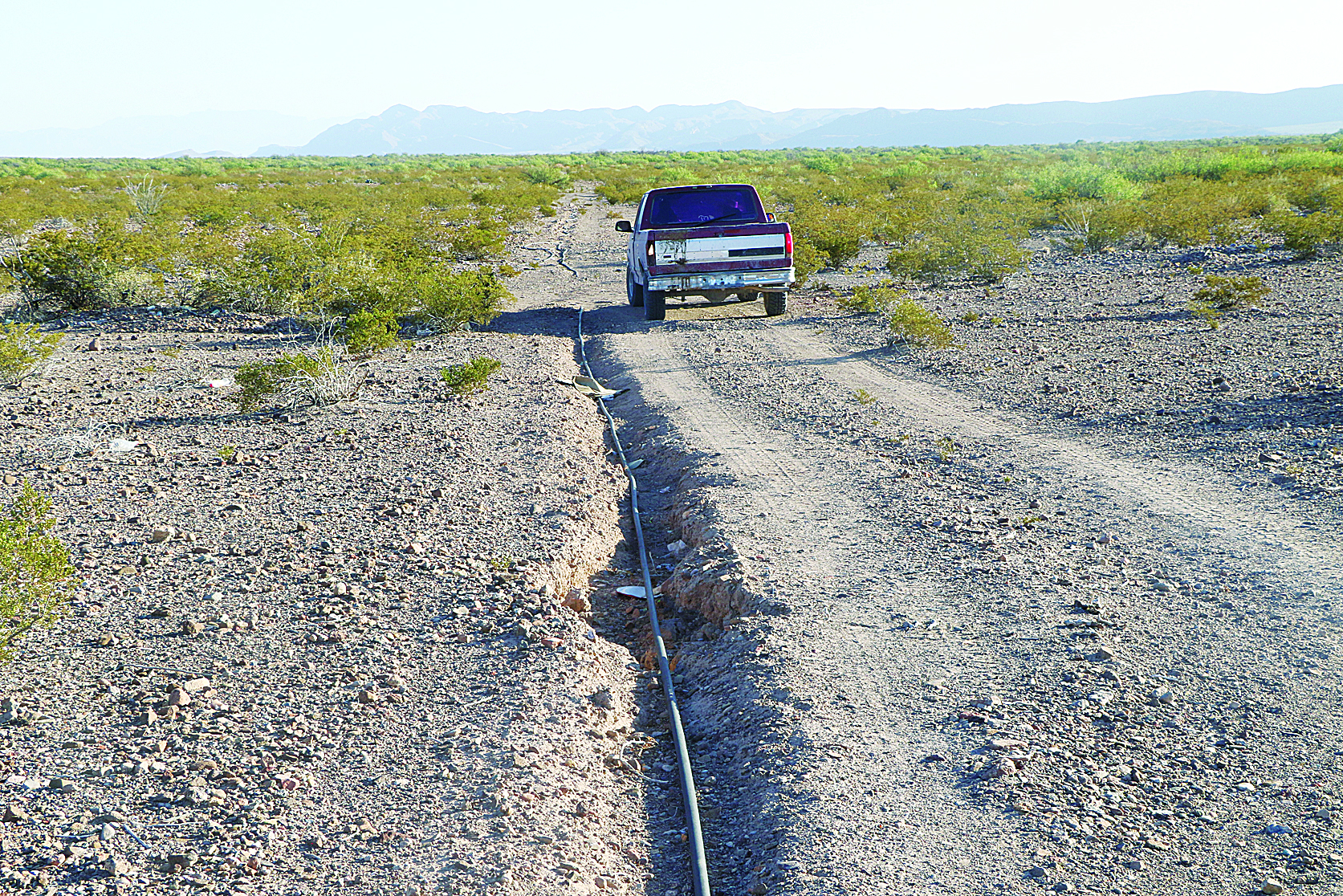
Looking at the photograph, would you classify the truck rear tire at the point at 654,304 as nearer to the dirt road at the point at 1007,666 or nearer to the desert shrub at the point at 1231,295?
the dirt road at the point at 1007,666

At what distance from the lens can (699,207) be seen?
14.9 metres

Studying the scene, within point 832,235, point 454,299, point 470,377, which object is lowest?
point 470,377

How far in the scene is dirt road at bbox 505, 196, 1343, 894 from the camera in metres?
3.38

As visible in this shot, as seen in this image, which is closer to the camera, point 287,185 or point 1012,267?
point 1012,267

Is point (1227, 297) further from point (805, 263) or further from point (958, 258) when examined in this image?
point (805, 263)

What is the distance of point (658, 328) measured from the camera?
1430 centimetres

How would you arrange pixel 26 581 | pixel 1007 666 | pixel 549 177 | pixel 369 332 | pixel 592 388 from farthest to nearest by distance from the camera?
1. pixel 549 177
2. pixel 369 332
3. pixel 592 388
4. pixel 26 581
5. pixel 1007 666

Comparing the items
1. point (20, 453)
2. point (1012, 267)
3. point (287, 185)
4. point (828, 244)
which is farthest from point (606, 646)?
point (287, 185)

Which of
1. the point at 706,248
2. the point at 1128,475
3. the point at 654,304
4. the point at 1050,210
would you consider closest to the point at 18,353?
the point at 654,304

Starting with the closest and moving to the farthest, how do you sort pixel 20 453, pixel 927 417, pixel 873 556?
pixel 873 556 < pixel 20 453 < pixel 927 417

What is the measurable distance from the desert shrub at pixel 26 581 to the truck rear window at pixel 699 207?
10915 mm

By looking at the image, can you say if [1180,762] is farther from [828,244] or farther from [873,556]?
[828,244]

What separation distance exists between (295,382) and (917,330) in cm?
746

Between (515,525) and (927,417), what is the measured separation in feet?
14.4
